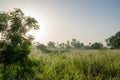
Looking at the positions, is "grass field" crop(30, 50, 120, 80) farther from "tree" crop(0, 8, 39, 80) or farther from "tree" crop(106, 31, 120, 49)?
"tree" crop(106, 31, 120, 49)

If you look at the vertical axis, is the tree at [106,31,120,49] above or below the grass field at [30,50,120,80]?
above

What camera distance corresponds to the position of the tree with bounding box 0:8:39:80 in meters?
10.7

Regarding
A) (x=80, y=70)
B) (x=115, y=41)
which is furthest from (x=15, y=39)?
(x=115, y=41)

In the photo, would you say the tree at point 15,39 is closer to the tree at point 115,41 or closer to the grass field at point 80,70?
the grass field at point 80,70

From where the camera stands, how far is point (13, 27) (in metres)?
11.7

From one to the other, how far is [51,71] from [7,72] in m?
2.00

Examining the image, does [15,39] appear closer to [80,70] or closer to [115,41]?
[80,70]

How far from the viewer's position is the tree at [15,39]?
10.7m

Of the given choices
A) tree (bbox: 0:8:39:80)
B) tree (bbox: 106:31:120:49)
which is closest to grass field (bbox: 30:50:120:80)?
tree (bbox: 0:8:39:80)

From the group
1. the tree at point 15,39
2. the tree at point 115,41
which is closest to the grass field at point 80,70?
the tree at point 15,39

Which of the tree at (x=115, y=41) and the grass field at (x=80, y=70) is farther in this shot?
the tree at (x=115, y=41)

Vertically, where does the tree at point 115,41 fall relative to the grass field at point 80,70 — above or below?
above

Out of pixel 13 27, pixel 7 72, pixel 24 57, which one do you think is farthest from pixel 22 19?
pixel 7 72

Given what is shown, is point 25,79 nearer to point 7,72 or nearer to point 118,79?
point 7,72
